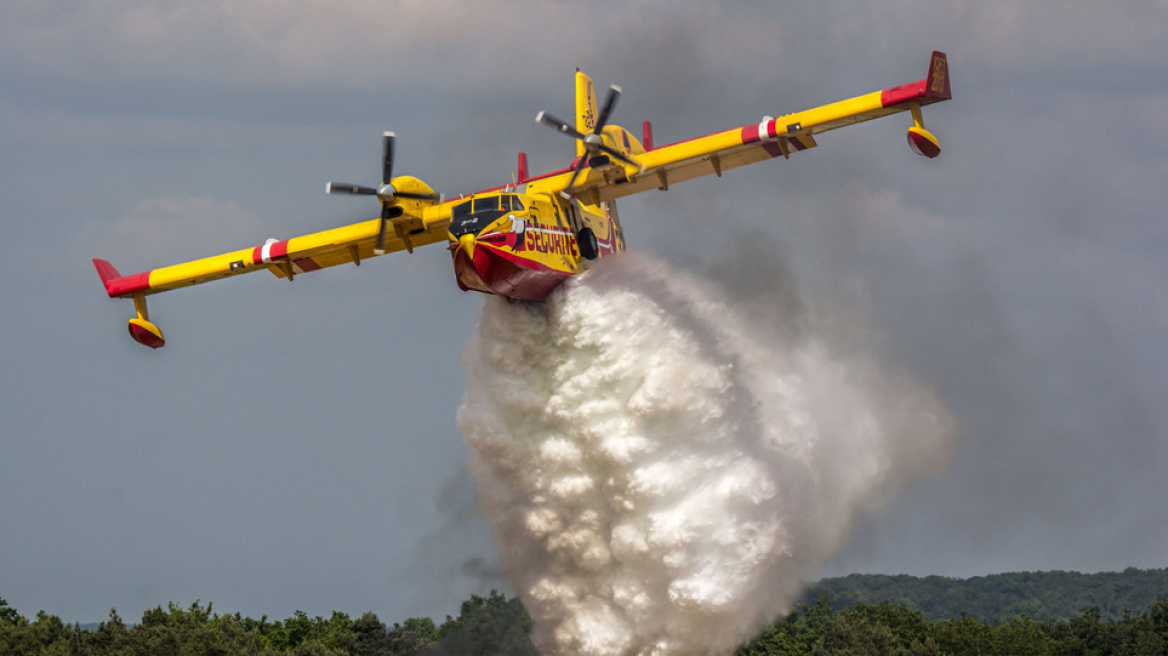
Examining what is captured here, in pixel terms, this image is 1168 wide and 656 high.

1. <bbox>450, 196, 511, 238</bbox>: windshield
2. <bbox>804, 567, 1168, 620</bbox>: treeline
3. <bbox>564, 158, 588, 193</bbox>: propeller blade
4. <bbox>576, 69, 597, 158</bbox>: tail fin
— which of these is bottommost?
<bbox>450, 196, 511, 238</bbox>: windshield

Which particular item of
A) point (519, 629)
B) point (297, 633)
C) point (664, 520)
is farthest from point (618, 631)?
point (297, 633)

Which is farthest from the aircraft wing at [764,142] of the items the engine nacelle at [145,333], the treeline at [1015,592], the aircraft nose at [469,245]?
the treeline at [1015,592]

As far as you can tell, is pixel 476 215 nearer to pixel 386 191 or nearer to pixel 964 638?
pixel 386 191

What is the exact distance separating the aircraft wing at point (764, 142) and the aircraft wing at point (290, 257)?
4.08 m

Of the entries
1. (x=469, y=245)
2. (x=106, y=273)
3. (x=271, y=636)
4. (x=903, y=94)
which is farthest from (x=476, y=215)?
(x=271, y=636)

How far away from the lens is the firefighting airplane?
25.4 m

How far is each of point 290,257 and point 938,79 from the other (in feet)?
50.0

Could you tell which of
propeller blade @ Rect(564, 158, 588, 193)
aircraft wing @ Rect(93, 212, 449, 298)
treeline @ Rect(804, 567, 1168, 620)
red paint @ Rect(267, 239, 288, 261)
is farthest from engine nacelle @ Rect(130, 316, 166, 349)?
A: treeline @ Rect(804, 567, 1168, 620)

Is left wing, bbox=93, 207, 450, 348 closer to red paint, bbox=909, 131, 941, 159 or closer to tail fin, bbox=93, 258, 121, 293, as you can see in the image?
tail fin, bbox=93, 258, 121, 293

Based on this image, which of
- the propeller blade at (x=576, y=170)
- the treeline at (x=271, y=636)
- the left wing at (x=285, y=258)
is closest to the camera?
the propeller blade at (x=576, y=170)

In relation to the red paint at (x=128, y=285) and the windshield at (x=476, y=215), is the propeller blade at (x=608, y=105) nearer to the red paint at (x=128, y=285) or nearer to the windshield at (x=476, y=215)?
the windshield at (x=476, y=215)

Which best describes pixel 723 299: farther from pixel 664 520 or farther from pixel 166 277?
pixel 166 277

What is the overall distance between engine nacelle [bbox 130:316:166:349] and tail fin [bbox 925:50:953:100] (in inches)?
730

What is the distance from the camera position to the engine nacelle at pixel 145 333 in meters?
30.4
